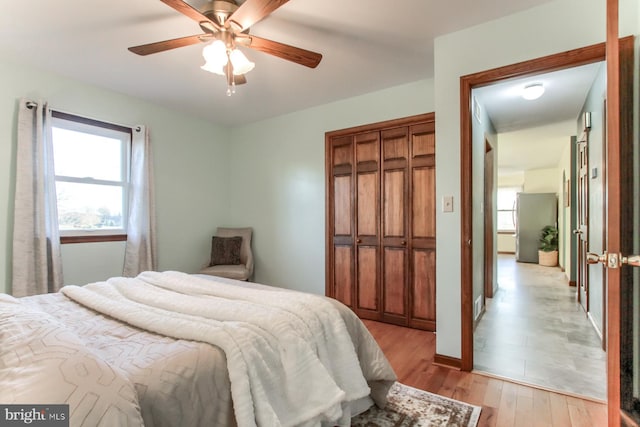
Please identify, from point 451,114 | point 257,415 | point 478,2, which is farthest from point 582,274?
point 257,415

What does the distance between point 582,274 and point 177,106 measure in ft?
17.5

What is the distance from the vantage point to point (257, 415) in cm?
105

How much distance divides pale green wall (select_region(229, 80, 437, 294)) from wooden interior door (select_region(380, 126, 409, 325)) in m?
0.31

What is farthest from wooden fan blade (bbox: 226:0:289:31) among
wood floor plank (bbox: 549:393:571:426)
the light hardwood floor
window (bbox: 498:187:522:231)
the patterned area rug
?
window (bbox: 498:187:522:231)

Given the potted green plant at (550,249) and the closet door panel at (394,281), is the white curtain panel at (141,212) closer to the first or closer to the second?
the closet door panel at (394,281)

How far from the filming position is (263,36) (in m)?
2.39

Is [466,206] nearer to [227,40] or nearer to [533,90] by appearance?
[533,90]

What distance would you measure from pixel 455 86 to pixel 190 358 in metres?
2.39

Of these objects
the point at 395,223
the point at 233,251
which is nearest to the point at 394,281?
the point at 395,223

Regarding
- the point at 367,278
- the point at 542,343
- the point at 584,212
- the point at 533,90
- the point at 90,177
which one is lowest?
the point at 542,343

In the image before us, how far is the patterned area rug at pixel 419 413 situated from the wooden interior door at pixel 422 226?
128cm

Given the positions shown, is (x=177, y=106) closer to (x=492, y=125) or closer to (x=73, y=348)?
(x=73, y=348)

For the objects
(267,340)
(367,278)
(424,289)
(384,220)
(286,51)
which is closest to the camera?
(267,340)

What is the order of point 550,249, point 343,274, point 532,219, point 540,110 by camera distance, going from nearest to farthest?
1. point 343,274
2. point 540,110
3. point 550,249
4. point 532,219
